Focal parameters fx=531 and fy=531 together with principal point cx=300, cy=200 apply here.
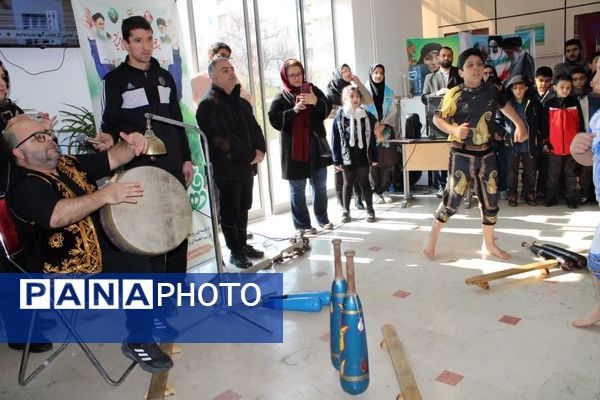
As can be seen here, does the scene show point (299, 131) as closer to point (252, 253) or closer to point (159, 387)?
point (252, 253)

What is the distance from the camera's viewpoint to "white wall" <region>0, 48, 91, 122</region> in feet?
12.0

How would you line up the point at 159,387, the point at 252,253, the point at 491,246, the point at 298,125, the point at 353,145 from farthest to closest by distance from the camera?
the point at 353,145, the point at 298,125, the point at 252,253, the point at 491,246, the point at 159,387

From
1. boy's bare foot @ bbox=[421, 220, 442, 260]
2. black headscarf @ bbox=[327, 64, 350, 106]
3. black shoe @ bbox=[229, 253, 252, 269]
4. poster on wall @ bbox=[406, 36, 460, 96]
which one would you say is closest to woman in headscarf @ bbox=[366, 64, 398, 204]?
black headscarf @ bbox=[327, 64, 350, 106]

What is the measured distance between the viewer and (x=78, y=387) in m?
2.44

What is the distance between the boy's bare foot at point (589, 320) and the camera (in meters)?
2.58

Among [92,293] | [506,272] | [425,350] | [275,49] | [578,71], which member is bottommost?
[425,350]

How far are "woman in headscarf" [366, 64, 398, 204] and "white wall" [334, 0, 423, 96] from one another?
2.15 feet

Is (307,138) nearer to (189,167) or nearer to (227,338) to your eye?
(189,167)

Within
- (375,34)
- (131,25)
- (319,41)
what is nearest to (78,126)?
(131,25)

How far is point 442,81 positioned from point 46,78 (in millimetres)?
4473

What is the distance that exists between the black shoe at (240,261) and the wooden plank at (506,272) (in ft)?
5.21

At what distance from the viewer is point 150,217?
2.28 m

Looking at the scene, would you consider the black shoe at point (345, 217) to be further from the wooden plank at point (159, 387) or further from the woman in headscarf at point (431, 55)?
the wooden plank at point (159, 387)

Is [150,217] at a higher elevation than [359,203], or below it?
higher
